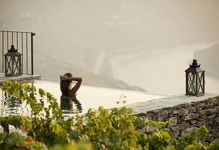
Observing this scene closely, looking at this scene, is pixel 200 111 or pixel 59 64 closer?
pixel 200 111

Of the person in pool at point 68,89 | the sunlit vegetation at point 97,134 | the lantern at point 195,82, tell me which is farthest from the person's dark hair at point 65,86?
the sunlit vegetation at point 97,134

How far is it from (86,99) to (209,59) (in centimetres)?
570

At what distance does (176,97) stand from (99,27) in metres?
6.68

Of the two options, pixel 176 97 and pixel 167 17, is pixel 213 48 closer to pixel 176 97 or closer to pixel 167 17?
pixel 167 17

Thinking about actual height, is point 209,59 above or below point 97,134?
above

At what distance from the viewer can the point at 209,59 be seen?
12.3 metres

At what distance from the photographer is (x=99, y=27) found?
1341 centimetres

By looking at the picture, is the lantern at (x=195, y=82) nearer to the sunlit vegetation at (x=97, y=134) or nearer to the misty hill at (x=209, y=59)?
the sunlit vegetation at (x=97, y=134)

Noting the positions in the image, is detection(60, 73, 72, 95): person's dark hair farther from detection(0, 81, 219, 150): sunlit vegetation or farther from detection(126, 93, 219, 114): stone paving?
detection(0, 81, 219, 150): sunlit vegetation

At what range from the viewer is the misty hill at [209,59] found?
1223 cm

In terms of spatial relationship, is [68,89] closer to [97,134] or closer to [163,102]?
[163,102]

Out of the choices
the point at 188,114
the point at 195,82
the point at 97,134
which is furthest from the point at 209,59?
the point at 97,134

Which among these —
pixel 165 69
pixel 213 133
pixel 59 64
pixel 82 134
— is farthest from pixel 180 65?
pixel 82 134

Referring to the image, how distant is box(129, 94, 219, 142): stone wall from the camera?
628cm
